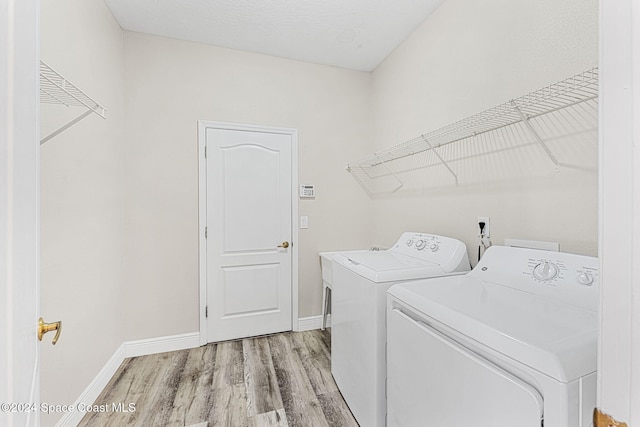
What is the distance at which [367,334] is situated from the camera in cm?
151

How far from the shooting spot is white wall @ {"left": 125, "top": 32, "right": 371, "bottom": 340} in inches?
95.5

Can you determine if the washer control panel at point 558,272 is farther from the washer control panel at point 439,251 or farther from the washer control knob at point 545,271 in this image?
the washer control panel at point 439,251

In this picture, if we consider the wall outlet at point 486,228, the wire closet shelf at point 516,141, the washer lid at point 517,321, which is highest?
the wire closet shelf at point 516,141

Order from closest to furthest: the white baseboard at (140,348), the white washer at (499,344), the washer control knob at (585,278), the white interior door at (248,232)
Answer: the white washer at (499,344) < the washer control knob at (585,278) < the white baseboard at (140,348) < the white interior door at (248,232)

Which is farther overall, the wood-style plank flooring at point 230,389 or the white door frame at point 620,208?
the wood-style plank flooring at point 230,389

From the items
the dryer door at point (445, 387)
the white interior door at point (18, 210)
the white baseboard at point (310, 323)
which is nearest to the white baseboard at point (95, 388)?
the white interior door at point (18, 210)

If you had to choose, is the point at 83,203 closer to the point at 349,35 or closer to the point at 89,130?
the point at 89,130

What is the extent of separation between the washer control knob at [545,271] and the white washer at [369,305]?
1.54ft

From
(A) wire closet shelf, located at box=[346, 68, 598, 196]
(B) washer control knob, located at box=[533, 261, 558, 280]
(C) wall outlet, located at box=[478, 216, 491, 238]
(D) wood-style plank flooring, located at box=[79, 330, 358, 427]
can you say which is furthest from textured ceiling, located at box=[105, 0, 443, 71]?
(D) wood-style plank flooring, located at box=[79, 330, 358, 427]

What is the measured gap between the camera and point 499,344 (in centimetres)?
81

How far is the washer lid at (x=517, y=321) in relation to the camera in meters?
0.70

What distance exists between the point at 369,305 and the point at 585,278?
87 cm

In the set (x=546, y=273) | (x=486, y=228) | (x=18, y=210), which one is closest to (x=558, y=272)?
(x=546, y=273)

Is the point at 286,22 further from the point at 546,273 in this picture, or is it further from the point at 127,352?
the point at 127,352
